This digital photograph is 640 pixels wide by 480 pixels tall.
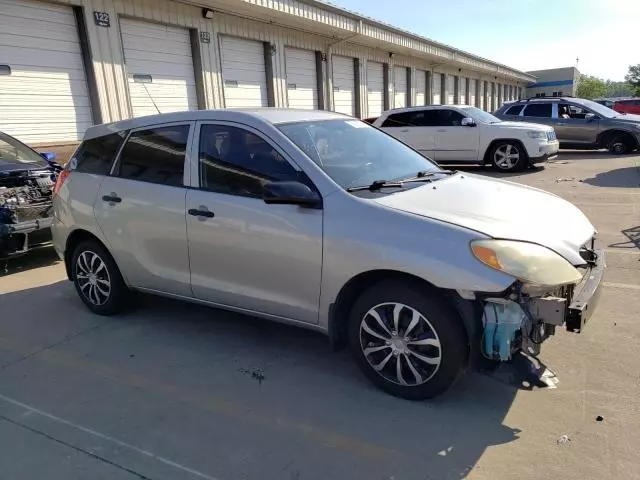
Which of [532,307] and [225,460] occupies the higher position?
[532,307]

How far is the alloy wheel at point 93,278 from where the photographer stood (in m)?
4.57

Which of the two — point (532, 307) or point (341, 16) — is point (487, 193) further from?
point (341, 16)

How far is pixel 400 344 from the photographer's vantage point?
3.04 metres

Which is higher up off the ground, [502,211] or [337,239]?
[502,211]

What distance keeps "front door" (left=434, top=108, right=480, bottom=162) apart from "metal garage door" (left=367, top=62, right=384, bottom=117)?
6.95 metres

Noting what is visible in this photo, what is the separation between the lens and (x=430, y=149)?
529 inches

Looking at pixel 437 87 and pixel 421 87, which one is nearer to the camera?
pixel 421 87

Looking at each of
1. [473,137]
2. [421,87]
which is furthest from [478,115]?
[421,87]

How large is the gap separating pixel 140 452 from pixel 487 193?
2735 millimetres

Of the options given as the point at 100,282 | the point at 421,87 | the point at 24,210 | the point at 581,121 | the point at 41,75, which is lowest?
the point at 100,282

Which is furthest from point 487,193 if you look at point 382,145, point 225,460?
point 225,460

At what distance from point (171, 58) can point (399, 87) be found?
13.3 meters

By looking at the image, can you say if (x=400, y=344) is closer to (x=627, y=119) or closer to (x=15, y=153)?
(x=15, y=153)

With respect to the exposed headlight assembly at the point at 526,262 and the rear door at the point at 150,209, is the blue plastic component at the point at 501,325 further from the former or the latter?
the rear door at the point at 150,209
